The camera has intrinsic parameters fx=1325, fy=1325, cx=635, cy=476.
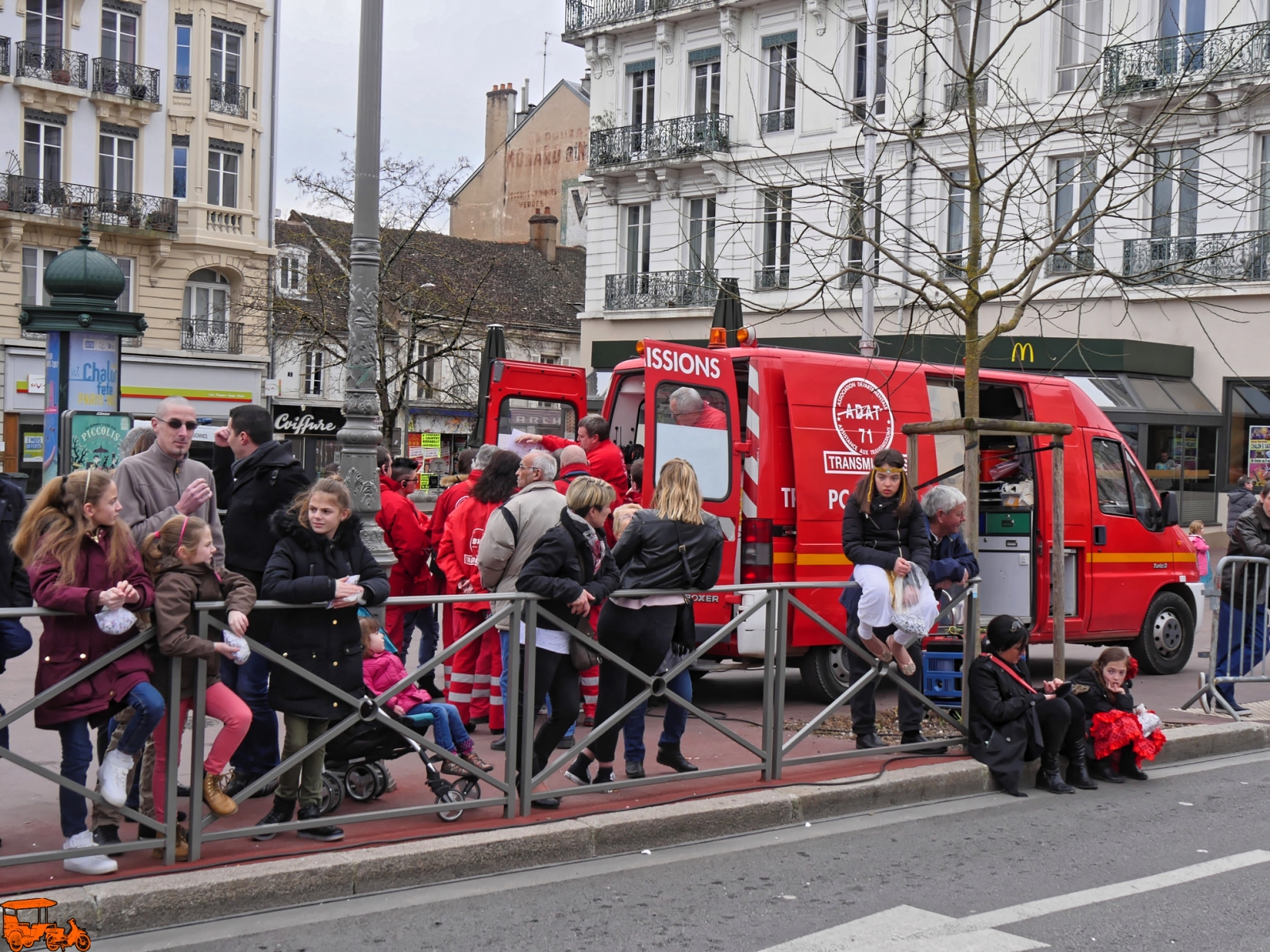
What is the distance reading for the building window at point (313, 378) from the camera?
153 feet

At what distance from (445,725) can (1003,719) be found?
3.32 metres

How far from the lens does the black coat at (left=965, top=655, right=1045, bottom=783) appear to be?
759cm

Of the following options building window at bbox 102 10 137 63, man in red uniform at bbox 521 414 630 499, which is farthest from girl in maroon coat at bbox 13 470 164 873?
building window at bbox 102 10 137 63

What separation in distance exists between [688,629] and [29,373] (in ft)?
107

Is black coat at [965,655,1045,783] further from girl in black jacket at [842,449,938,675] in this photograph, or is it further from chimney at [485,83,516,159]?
chimney at [485,83,516,159]

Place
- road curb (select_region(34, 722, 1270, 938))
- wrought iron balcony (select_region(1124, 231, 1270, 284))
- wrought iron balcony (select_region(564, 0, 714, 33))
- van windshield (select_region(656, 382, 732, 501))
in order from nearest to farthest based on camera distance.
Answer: road curb (select_region(34, 722, 1270, 938)) → van windshield (select_region(656, 382, 732, 501)) → wrought iron balcony (select_region(1124, 231, 1270, 284)) → wrought iron balcony (select_region(564, 0, 714, 33))

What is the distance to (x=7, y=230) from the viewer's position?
35.3 m

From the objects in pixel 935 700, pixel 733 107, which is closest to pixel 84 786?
pixel 935 700

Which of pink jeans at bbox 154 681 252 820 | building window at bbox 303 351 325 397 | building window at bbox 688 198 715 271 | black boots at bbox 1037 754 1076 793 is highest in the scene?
building window at bbox 688 198 715 271

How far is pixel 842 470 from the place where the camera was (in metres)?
9.71

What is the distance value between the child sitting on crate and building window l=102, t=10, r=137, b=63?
117 ft

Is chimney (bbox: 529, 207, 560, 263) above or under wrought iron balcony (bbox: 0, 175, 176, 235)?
above

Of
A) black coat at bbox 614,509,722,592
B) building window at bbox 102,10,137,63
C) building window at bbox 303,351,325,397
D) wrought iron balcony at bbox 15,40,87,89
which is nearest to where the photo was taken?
black coat at bbox 614,509,722,592

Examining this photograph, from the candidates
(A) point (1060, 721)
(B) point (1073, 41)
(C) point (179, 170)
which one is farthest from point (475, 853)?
(C) point (179, 170)
